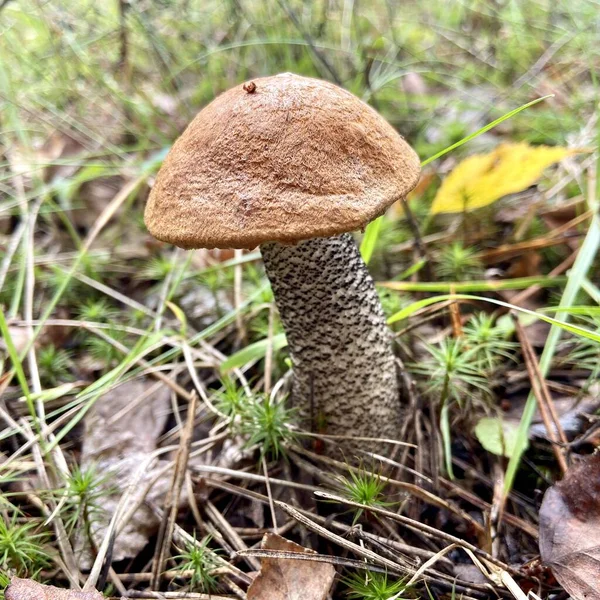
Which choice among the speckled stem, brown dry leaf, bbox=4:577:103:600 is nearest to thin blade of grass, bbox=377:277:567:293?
the speckled stem

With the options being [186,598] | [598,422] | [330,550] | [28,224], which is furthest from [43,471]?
[598,422]

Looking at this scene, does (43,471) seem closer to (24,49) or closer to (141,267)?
(141,267)

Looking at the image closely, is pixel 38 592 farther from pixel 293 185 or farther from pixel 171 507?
pixel 293 185

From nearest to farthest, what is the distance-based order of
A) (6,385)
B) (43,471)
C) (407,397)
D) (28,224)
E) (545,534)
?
(545,534)
(43,471)
(407,397)
(6,385)
(28,224)

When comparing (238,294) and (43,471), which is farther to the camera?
(238,294)

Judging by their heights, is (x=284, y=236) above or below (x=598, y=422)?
above

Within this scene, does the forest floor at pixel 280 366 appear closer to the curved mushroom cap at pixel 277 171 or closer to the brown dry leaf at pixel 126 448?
the brown dry leaf at pixel 126 448

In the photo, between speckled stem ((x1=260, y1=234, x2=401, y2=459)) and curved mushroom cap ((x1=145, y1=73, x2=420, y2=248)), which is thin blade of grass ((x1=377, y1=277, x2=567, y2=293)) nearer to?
speckled stem ((x1=260, y1=234, x2=401, y2=459))
